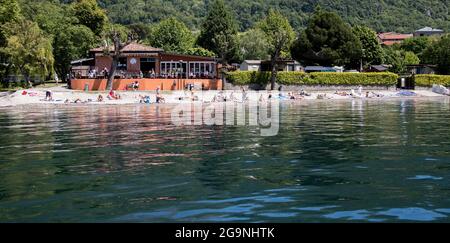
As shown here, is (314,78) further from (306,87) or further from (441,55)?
(441,55)

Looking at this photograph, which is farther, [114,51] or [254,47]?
[254,47]

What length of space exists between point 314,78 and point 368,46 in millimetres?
29980

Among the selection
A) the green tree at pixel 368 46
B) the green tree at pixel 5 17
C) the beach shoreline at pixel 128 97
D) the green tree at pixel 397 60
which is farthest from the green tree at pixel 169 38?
the green tree at pixel 397 60

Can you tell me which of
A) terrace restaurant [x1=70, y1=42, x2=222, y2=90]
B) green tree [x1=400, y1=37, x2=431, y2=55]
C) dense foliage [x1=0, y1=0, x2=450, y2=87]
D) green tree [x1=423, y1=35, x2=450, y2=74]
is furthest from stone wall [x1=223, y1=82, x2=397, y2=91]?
green tree [x1=400, y1=37, x2=431, y2=55]

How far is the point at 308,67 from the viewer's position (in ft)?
292

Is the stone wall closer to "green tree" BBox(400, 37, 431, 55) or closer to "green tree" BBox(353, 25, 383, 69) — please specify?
"green tree" BBox(353, 25, 383, 69)

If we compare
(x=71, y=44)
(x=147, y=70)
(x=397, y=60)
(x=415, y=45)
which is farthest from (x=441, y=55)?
(x=71, y=44)

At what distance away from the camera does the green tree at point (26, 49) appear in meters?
67.2

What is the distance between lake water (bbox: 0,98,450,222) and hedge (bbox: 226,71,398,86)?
153ft

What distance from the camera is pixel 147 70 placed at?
72.4 m
